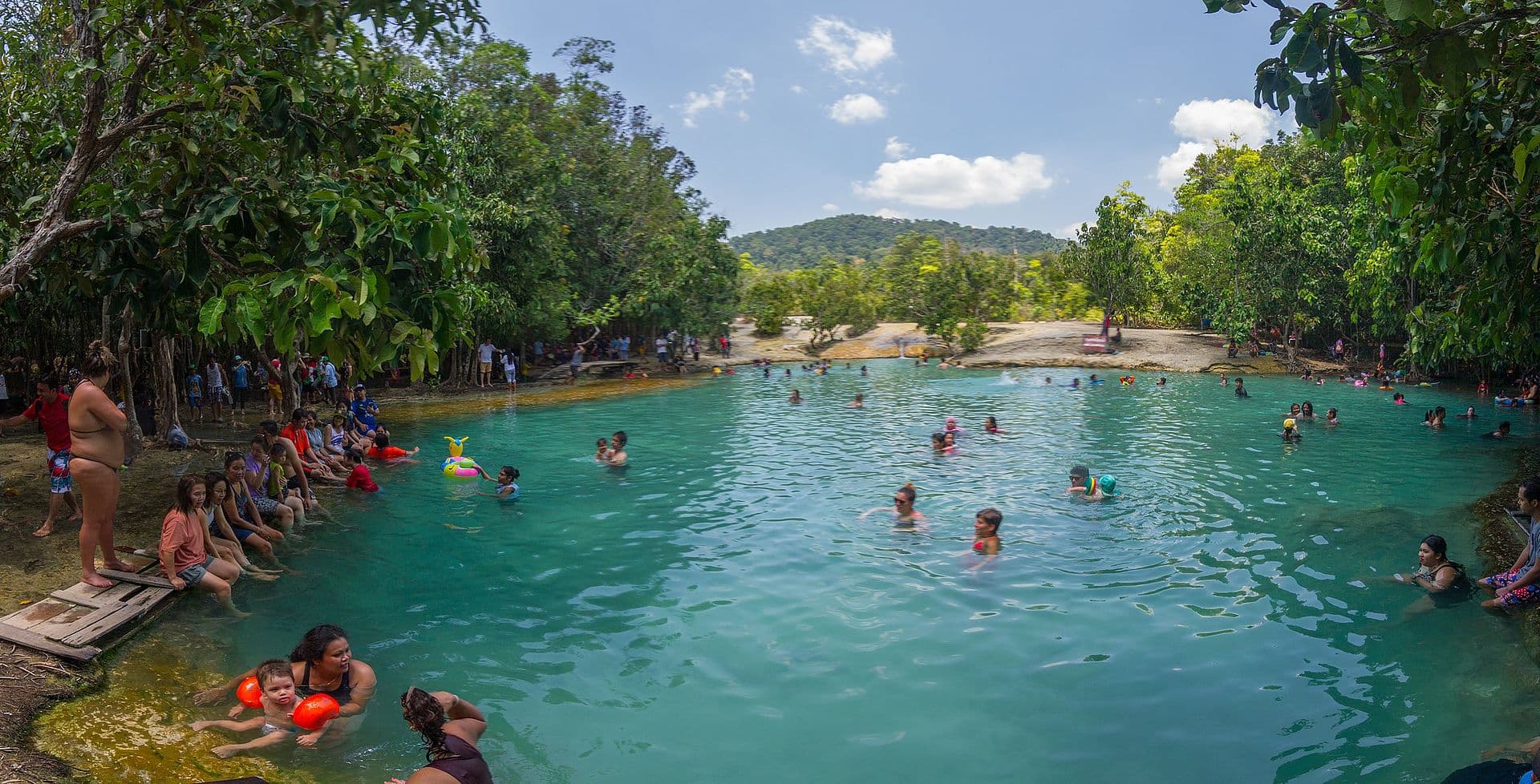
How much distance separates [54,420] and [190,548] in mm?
3137

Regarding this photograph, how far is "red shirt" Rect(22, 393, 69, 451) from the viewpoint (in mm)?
9727

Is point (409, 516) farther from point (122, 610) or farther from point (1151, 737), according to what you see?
point (1151, 737)

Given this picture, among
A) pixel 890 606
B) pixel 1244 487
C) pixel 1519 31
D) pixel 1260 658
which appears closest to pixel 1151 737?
pixel 1260 658

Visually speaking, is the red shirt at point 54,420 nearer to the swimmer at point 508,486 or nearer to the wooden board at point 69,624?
the wooden board at point 69,624

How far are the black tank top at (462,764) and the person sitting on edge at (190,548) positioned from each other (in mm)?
4630

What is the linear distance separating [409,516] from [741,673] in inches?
281

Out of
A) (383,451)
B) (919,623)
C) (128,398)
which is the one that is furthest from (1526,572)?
(128,398)

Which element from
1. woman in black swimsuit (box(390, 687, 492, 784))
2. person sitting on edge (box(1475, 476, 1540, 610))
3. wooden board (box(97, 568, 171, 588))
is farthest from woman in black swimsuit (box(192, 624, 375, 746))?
person sitting on edge (box(1475, 476, 1540, 610))

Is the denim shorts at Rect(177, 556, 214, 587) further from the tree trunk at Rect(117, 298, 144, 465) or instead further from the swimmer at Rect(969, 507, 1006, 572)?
the swimmer at Rect(969, 507, 1006, 572)

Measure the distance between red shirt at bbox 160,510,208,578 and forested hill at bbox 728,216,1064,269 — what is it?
4402 inches

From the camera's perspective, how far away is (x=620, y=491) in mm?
14477

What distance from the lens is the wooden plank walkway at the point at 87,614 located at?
6.61 m

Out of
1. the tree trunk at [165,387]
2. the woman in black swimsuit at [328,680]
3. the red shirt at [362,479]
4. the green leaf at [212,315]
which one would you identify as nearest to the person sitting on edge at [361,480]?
the red shirt at [362,479]

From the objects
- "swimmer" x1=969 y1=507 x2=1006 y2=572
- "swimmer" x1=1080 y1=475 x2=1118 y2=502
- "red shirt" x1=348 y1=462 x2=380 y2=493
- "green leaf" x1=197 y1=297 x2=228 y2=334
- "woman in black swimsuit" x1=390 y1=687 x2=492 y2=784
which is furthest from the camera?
"red shirt" x1=348 y1=462 x2=380 y2=493
